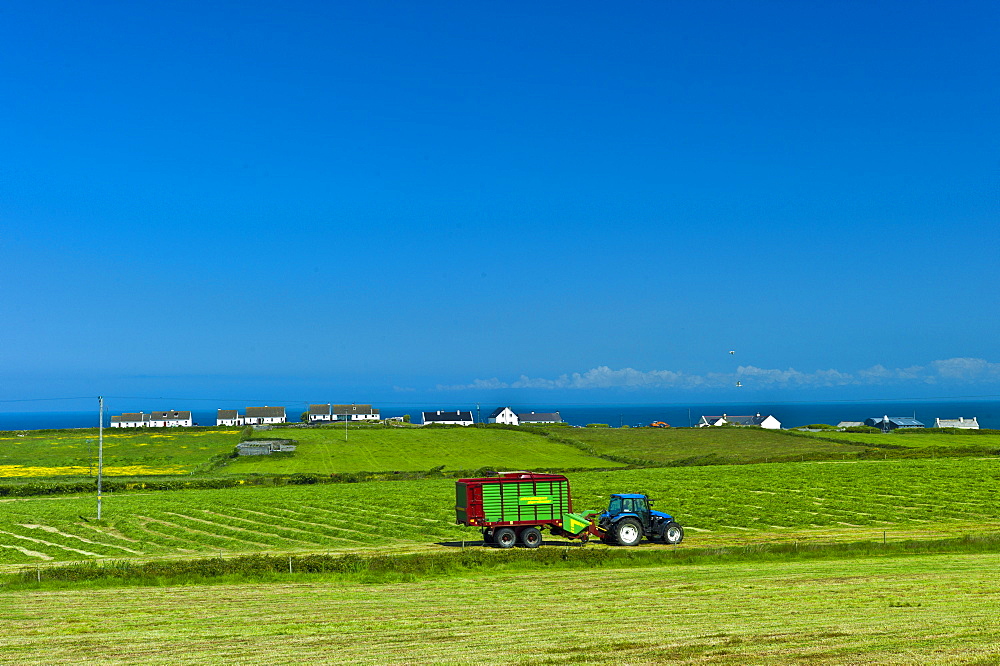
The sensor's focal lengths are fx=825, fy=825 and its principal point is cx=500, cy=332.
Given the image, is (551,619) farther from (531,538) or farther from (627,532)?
(627,532)

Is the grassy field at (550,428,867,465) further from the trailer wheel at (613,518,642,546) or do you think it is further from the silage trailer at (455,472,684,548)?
the trailer wheel at (613,518,642,546)

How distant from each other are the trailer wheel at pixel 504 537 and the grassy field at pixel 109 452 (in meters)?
61.6

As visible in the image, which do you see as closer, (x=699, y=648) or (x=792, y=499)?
(x=699, y=648)

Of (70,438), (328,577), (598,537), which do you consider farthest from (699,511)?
(70,438)

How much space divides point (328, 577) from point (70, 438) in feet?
385

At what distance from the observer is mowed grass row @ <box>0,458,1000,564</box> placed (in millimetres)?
38094

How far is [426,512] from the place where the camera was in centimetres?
4631

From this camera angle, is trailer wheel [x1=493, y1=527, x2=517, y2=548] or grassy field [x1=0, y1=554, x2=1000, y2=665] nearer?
grassy field [x1=0, y1=554, x2=1000, y2=665]

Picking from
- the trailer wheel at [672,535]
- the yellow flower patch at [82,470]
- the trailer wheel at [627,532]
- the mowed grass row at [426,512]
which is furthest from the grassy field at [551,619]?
the yellow flower patch at [82,470]

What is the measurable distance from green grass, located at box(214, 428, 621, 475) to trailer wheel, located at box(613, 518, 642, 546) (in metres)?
50.0

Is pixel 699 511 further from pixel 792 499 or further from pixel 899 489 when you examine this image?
pixel 899 489

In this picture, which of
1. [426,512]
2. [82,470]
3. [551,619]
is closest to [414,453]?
[82,470]

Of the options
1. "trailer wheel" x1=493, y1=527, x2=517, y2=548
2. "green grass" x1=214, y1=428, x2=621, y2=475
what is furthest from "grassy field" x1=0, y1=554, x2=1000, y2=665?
"green grass" x1=214, y1=428, x2=621, y2=475

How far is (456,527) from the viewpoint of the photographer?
137 feet
